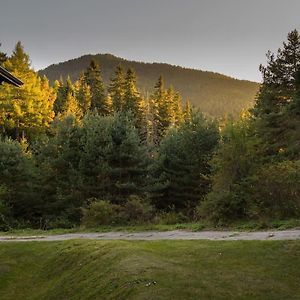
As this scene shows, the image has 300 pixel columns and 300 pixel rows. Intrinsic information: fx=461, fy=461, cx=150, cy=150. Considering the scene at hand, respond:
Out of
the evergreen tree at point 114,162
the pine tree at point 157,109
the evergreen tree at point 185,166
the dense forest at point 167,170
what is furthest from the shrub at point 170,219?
the pine tree at point 157,109

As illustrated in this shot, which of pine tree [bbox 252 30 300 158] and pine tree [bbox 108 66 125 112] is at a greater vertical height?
pine tree [bbox 108 66 125 112]

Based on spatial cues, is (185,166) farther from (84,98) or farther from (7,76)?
(84,98)

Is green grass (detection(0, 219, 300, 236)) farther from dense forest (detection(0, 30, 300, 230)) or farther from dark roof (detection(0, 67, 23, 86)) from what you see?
dark roof (detection(0, 67, 23, 86))

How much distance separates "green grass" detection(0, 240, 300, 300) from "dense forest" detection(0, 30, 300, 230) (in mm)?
6389

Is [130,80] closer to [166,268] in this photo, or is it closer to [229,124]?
[229,124]

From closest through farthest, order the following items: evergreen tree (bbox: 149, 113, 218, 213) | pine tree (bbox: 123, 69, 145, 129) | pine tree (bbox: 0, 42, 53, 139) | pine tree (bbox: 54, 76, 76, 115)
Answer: evergreen tree (bbox: 149, 113, 218, 213)
pine tree (bbox: 0, 42, 53, 139)
pine tree (bbox: 54, 76, 76, 115)
pine tree (bbox: 123, 69, 145, 129)

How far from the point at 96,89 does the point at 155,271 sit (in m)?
65.0

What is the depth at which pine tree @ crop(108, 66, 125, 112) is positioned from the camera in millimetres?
72562

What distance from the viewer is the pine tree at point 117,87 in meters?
72.6

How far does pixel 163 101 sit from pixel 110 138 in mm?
46275

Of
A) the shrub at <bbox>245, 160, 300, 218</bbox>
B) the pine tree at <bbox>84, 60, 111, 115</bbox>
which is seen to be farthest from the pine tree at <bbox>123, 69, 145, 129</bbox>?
the shrub at <bbox>245, 160, 300, 218</bbox>

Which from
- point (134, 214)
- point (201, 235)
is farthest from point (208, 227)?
point (134, 214)

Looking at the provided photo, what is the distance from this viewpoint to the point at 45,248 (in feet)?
55.9

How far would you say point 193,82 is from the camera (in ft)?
479
